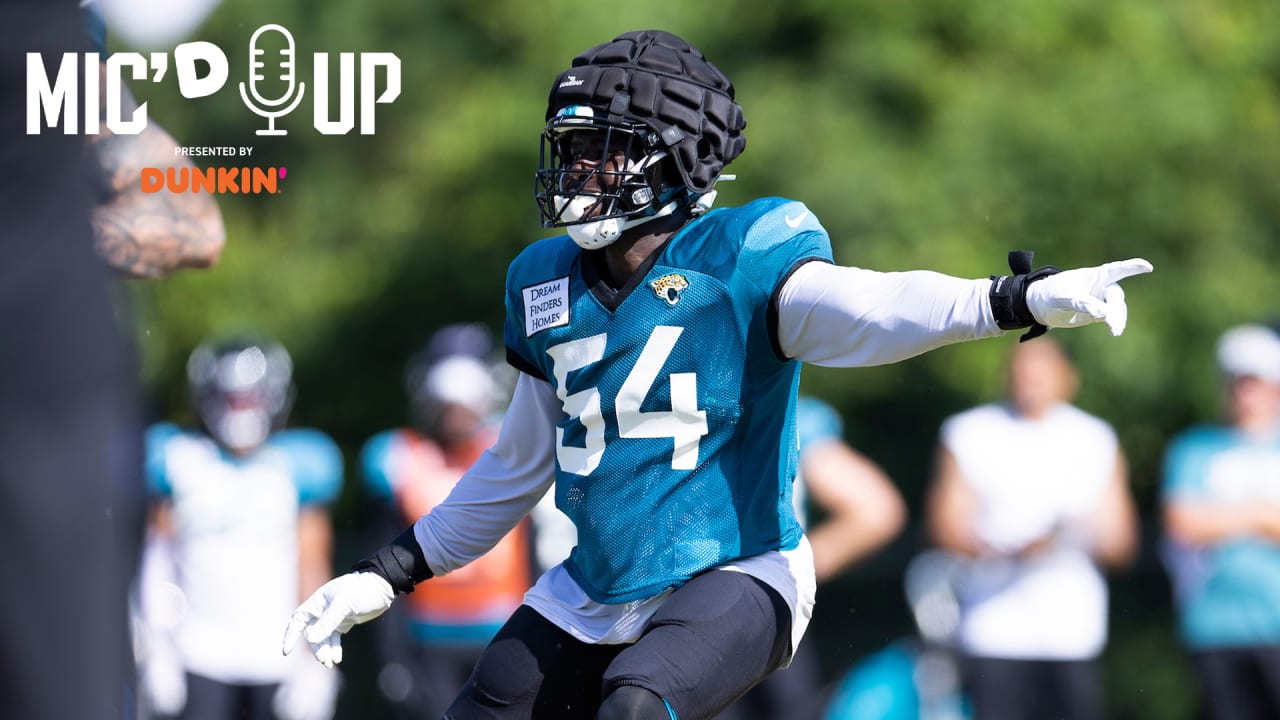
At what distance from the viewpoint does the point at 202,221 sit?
299cm

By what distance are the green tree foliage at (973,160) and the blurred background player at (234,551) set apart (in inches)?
100

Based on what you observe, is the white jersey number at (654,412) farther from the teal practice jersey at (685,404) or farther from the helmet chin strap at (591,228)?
the helmet chin strap at (591,228)

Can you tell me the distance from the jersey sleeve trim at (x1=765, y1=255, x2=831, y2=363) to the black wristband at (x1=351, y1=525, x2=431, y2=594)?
34.9 inches

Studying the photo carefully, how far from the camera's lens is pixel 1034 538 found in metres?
5.90

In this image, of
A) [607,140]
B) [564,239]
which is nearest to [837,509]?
[564,239]

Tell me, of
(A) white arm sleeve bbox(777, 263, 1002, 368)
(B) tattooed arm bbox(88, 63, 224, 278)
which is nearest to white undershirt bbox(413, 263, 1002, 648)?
(A) white arm sleeve bbox(777, 263, 1002, 368)

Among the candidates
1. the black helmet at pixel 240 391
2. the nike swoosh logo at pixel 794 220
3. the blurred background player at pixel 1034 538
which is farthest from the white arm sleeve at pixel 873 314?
the black helmet at pixel 240 391

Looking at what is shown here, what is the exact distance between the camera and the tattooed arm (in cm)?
237

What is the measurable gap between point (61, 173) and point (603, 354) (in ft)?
5.25

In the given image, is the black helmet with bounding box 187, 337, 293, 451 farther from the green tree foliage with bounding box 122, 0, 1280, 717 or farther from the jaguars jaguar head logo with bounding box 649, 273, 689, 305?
the jaguars jaguar head logo with bounding box 649, 273, 689, 305

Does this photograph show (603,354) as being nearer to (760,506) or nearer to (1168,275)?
(760,506)

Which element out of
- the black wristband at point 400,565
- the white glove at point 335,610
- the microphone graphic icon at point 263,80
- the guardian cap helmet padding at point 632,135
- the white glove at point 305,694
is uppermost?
the microphone graphic icon at point 263,80

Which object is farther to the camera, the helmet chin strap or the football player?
the helmet chin strap

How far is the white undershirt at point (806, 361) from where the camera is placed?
108 inches
